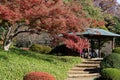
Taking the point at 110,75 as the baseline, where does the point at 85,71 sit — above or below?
below

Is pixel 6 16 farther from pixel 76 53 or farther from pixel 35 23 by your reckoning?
pixel 76 53

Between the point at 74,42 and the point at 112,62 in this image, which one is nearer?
the point at 74,42

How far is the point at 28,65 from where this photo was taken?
1798cm

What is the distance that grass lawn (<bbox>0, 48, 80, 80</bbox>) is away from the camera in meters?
16.5

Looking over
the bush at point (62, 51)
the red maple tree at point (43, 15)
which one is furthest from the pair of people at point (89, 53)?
the red maple tree at point (43, 15)

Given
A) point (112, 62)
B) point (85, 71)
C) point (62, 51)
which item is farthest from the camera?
point (62, 51)

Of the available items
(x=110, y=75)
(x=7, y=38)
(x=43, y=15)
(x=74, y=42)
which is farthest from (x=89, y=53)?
(x=43, y=15)

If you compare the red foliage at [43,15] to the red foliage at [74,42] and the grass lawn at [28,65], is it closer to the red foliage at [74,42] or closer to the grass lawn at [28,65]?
the red foliage at [74,42]

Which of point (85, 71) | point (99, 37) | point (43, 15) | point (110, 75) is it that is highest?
point (43, 15)

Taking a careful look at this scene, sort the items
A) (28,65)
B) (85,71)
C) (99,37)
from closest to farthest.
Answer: (28,65), (85,71), (99,37)

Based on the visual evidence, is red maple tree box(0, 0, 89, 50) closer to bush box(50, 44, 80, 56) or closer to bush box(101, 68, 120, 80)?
bush box(101, 68, 120, 80)

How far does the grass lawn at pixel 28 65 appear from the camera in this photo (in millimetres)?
16533

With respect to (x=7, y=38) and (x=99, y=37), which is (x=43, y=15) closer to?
(x=7, y=38)

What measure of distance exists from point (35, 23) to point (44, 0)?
1.15 m
